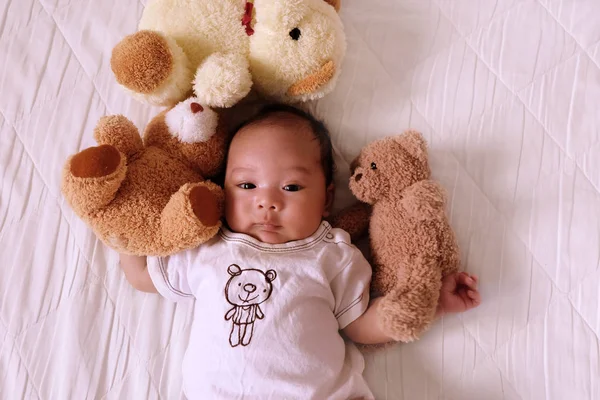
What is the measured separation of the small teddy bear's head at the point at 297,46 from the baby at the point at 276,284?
0.07 m

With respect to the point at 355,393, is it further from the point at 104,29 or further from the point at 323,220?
the point at 104,29

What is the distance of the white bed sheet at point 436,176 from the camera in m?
0.94

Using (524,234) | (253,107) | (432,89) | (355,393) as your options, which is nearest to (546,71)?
(432,89)

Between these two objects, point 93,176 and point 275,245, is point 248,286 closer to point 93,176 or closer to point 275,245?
point 275,245

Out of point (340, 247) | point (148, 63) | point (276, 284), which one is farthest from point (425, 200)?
point (148, 63)

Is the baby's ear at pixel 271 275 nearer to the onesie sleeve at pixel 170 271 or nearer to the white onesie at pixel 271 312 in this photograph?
the white onesie at pixel 271 312

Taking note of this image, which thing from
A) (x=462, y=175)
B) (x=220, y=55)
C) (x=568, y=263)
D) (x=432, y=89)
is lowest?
(x=568, y=263)

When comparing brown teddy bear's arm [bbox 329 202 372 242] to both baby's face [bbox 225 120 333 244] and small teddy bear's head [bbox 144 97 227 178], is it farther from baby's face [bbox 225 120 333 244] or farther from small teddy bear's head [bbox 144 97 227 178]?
small teddy bear's head [bbox 144 97 227 178]

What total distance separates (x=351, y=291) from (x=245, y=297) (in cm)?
19

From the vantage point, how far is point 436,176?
3.34 feet

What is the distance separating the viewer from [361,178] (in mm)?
936

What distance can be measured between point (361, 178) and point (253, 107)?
0.94 ft

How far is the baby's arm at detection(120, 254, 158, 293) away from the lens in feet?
3.11

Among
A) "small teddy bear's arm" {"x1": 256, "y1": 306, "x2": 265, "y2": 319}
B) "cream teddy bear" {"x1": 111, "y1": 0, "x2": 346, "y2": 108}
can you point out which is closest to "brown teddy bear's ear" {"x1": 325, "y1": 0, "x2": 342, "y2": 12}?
"cream teddy bear" {"x1": 111, "y1": 0, "x2": 346, "y2": 108}
